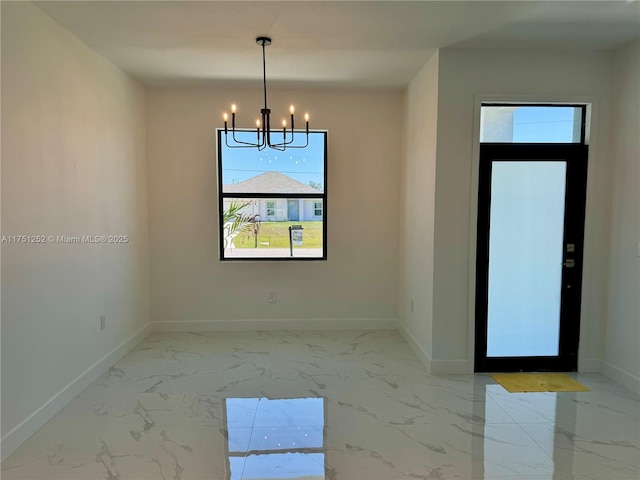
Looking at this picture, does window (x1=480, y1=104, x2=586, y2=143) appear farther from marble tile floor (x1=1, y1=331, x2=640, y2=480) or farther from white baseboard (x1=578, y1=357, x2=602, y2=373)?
marble tile floor (x1=1, y1=331, x2=640, y2=480)

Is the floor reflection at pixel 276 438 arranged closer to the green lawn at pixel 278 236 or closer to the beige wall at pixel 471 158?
the beige wall at pixel 471 158

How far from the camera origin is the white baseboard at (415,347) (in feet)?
11.5

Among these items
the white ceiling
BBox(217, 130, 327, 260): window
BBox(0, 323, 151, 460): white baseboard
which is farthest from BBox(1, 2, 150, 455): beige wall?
BBox(217, 130, 327, 260): window

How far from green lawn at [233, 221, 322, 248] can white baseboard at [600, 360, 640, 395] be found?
9.59 feet

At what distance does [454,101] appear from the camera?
10.7ft

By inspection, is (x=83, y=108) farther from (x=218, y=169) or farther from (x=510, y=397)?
(x=510, y=397)

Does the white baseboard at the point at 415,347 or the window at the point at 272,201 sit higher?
the window at the point at 272,201

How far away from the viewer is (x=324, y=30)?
288cm

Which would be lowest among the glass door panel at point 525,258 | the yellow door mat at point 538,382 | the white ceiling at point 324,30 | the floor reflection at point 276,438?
the floor reflection at point 276,438

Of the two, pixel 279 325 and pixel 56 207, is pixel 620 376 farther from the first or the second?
pixel 56 207

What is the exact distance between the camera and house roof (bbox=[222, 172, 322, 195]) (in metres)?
4.50

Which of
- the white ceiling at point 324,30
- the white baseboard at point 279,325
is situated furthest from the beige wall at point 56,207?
the white baseboard at point 279,325

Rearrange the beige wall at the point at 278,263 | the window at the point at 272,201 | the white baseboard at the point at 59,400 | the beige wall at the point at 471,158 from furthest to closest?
the window at the point at 272,201 < the beige wall at the point at 278,263 < the beige wall at the point at 471,158 < the white baseboard at the point at 59,400

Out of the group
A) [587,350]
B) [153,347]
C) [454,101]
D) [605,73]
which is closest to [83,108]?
[153,347]
